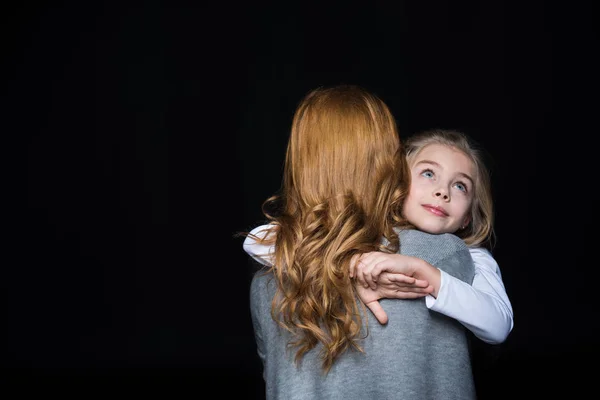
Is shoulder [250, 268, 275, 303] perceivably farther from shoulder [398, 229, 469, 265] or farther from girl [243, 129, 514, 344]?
shoulder [398, 229, 469, 265]

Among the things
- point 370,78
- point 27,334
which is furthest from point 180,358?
point 370,78

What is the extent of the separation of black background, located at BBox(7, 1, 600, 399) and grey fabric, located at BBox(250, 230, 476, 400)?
293 centimetres

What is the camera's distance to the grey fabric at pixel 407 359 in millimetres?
1914

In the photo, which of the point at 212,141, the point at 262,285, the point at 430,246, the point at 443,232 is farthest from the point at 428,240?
the point at 212,141

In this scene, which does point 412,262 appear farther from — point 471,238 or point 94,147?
point 94,147

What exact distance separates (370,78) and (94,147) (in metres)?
1.88

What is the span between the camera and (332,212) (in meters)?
1.99

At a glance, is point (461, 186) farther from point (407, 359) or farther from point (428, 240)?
point (407, 359)

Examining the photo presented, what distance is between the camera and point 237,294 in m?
5.11

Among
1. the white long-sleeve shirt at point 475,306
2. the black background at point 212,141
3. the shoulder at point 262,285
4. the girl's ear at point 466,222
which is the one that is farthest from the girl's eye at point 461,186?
the black background at point 212,141

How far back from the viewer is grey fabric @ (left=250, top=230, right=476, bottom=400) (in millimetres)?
1914

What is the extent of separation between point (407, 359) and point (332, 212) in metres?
0.42

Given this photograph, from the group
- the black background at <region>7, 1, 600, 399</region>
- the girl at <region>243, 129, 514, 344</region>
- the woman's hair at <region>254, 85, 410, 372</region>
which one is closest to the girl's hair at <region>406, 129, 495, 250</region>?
the girl at <region>243, 129, 514, 344</region>

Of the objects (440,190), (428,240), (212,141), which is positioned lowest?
(212,141)
